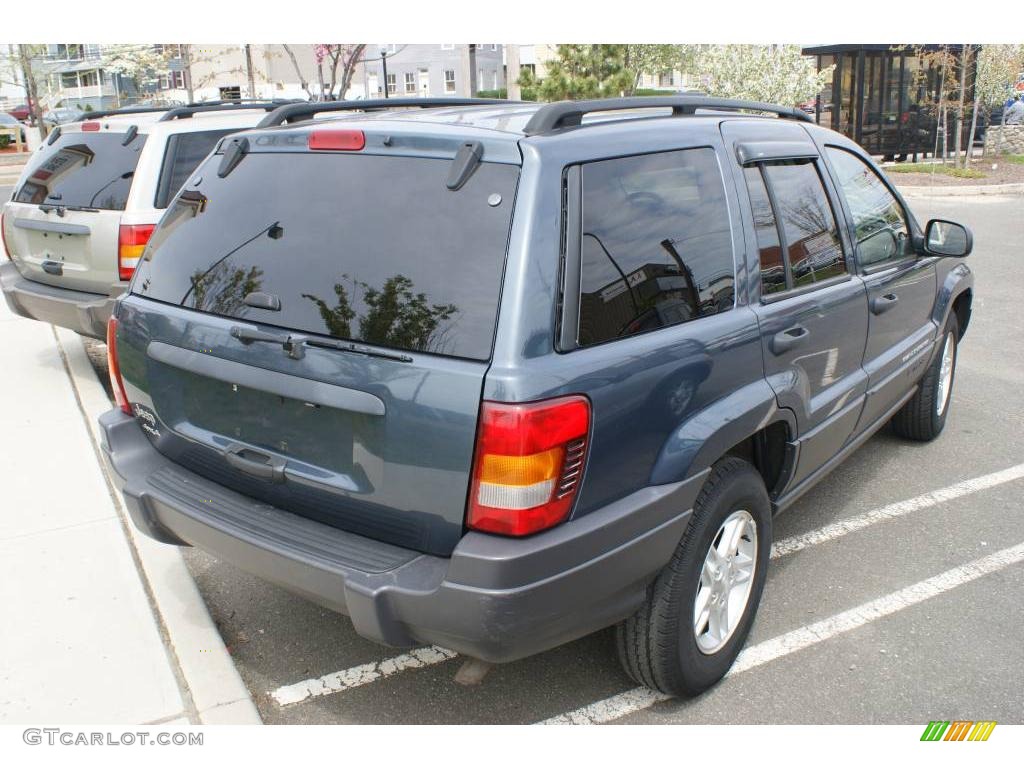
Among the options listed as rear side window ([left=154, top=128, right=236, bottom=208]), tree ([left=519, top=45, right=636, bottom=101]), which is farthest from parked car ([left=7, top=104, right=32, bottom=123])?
rear side window ([left=154, top=128, right=236, bottom=208])

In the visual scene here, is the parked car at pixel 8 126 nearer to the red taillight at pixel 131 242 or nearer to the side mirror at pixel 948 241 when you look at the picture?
the red taillight at pixel 131 242

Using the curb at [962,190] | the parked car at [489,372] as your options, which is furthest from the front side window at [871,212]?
the curb at [962,190]

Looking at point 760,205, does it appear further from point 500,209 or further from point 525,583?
point 525,583

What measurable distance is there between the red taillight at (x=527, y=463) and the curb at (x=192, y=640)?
47.3 inches

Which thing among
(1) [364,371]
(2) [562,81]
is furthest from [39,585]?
(2) [562,81]

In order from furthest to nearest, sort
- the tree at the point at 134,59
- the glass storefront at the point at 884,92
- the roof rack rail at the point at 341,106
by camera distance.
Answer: the tree at the point at 134,59, the glass storefront at the point at 884,92, the roof rack rail at the point at 341,106

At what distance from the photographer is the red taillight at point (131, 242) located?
5.86m

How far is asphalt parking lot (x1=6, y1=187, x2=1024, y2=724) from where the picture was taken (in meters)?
3.10

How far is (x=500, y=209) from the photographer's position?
2498mm

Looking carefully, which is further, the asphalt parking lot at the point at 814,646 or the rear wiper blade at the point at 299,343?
the asphalt parking lot at the point at 814,646

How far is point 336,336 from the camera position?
2.62m

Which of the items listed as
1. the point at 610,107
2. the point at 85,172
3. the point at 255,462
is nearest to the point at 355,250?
the point at 255,462

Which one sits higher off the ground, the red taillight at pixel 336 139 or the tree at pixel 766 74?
the tree at pixel 766 74

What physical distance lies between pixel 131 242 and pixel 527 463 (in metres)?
4.41
